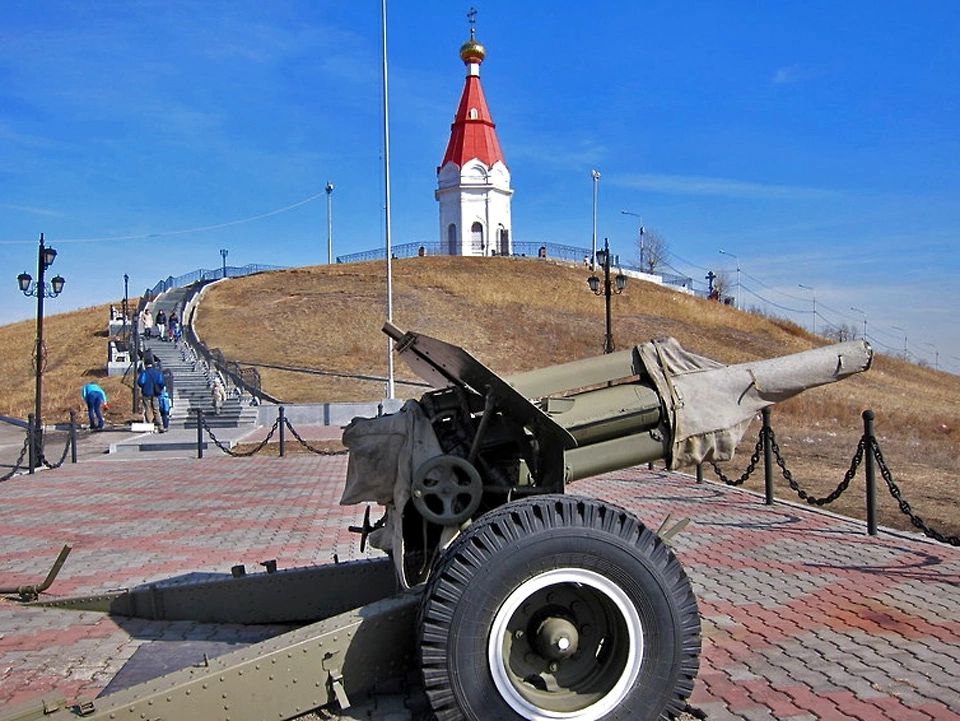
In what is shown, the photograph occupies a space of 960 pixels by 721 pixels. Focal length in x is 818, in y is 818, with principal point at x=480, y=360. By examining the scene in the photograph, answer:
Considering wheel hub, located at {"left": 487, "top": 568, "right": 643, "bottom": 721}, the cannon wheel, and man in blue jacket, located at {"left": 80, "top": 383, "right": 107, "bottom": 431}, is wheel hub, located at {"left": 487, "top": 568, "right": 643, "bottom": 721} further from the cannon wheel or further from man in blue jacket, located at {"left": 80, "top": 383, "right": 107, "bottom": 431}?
man in blue jacket, located at {"left": 80, "top": 383, "right": 107, "bottom": 431}

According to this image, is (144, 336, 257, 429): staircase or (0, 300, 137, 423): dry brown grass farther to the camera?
(0, 300, 137, 423): dry brown grass

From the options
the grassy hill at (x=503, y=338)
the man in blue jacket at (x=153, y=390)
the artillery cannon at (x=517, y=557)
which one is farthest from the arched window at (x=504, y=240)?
the artillery cannon at (x=517, y=557)

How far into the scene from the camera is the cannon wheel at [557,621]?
327 centimetres

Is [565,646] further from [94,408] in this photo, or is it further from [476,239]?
[476,239]

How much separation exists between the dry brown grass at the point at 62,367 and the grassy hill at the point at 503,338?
16 cm

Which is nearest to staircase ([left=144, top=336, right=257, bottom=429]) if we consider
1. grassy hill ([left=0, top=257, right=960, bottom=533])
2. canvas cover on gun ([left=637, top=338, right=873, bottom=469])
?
grassy hill ([left=0, top=257, right=960, bottom=533])

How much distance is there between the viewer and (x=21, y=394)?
34719mm

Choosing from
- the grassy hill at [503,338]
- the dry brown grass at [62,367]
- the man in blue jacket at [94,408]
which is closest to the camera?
the grassy hill at [503,338]

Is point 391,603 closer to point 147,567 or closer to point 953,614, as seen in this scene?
point 953,614

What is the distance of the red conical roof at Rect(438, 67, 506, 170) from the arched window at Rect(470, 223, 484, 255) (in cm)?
506

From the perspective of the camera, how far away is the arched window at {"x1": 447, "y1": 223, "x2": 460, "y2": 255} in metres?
66.2

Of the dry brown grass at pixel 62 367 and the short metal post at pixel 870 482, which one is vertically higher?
the dry brown grass at pixel 62 367

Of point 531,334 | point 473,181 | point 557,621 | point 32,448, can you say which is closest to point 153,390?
point 32,448

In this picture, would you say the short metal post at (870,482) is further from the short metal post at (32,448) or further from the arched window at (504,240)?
the arched window at (504,240)
